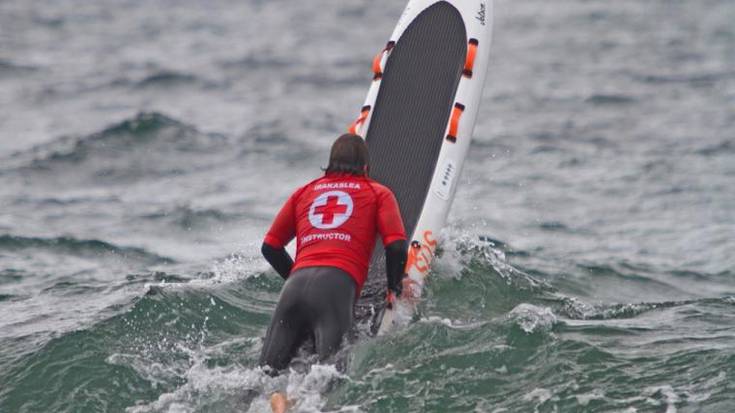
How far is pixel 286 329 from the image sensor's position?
24.2 feet

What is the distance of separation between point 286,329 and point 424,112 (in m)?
3.64

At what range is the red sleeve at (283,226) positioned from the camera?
25.8 feet

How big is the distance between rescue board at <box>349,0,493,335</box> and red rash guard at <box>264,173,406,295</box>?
1329mm

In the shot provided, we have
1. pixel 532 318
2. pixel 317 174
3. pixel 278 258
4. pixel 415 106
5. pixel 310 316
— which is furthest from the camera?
pixel 317 174

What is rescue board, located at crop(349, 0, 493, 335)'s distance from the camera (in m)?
9.66

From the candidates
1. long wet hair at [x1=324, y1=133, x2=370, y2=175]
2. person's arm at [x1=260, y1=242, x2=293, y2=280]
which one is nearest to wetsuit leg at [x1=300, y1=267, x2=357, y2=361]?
person's arm at [x1=260, y1=242, x2=293, y2=280]

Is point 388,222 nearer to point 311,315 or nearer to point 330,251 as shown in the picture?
point 330,251

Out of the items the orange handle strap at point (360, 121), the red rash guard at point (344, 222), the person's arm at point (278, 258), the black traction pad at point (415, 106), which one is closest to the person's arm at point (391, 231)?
the red rash guard at point (344, 222)

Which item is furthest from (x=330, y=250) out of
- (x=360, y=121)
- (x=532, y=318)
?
(x=360, y=121)

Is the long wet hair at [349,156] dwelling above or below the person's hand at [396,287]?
above

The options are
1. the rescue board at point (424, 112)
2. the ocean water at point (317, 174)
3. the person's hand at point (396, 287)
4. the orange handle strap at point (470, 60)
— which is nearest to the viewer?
the ocean water at point (317, 174)

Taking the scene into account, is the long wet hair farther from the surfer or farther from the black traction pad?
the black traction pad

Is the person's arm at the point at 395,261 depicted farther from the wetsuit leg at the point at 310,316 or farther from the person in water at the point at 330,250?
the wetsuit leg at the point at 310,316

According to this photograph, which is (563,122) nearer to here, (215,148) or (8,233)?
(215,148)
